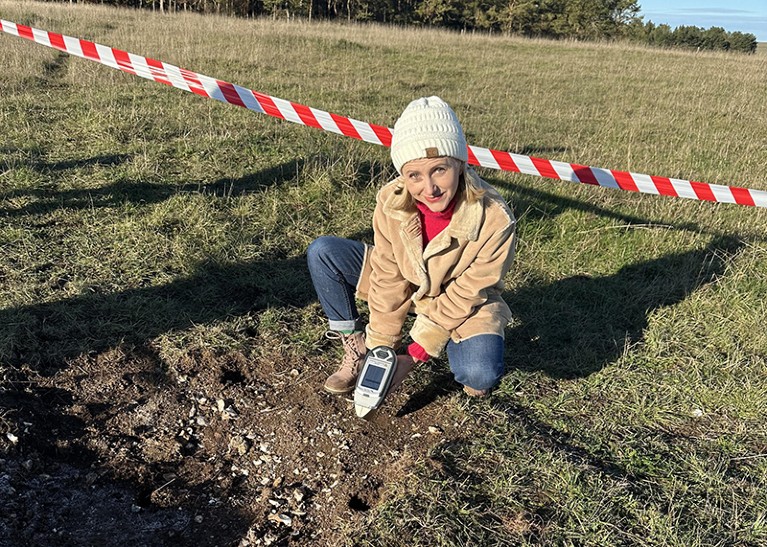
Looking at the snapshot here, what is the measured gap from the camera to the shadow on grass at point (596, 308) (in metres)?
3.49

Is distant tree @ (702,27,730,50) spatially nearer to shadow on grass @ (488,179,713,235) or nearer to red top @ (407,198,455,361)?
shadow on grass @ (488,179,713,235)

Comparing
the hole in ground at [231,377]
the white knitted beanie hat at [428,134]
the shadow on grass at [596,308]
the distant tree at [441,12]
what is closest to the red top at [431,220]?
the white knitted beanie hat at [428,134]

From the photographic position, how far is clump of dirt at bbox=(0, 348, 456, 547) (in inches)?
90.0

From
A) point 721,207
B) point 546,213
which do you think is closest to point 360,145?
point 546,213

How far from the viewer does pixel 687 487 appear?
2.49 metres

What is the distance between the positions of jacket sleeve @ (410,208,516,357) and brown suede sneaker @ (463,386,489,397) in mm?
300

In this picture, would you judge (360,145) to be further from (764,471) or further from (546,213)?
(764,471)

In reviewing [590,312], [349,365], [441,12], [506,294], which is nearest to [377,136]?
[506,294]

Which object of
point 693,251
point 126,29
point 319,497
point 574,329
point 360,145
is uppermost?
point 126,29

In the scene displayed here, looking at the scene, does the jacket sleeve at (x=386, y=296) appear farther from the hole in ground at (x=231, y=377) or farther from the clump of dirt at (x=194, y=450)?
the hole in ground at (x=231, y=377)

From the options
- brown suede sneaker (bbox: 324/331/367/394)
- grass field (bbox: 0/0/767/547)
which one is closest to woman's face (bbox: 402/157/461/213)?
brown suede sneaker (bbox: 324/331/367/394)

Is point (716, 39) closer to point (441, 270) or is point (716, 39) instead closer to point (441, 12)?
point (441, 12)

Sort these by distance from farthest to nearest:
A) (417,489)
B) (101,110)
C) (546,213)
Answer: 1. (101,110)
2. (546,213)
3. (417,489)

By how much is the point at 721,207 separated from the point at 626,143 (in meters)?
3.15
